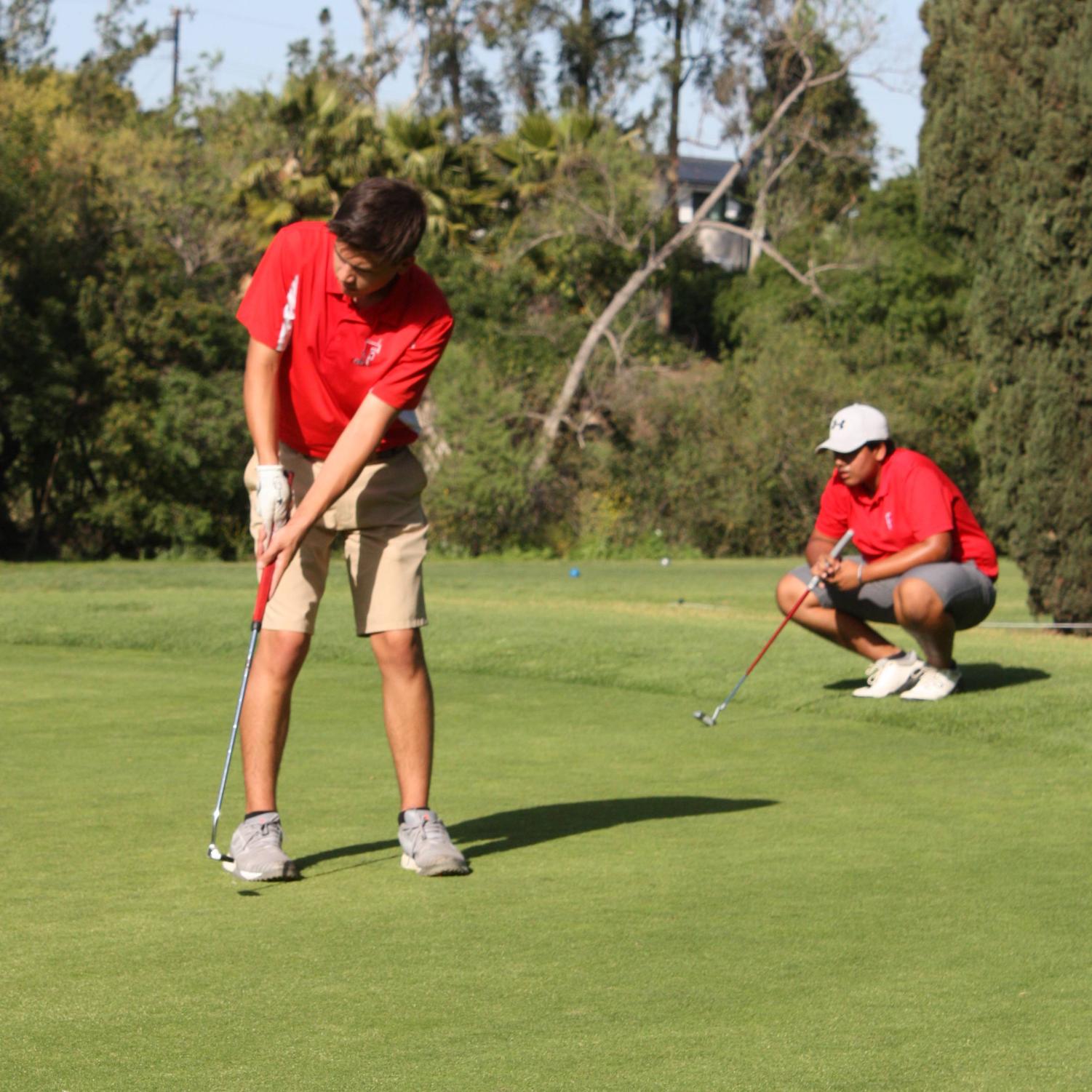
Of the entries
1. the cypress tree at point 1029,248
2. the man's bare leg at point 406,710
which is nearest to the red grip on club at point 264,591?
the man's bare leg at point 406,710

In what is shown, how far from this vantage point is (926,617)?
23.7 ft

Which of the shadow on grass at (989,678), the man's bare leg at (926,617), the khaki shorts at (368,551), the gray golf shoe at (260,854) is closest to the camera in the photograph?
the gray golf shoe at (260,854)

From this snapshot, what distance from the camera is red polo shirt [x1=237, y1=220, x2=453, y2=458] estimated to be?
13.8 feet

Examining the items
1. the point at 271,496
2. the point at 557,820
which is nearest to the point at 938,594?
the point at 557,820

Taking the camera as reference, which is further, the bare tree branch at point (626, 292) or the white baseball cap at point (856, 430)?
the bare tree branch at point (626, 292)

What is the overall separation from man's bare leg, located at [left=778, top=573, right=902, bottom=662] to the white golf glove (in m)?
3.89

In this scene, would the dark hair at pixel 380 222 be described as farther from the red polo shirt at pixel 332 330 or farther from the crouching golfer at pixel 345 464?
the red polo shirt at pixel 332 330

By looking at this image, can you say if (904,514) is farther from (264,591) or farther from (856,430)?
(264,591)

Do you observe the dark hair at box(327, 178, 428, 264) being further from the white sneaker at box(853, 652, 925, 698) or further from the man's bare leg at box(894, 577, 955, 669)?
the white sneaker at box(853, 652, 925, 698)

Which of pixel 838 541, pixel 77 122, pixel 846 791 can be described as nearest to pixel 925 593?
pixel 838 541

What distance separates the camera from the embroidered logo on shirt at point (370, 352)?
14.0ft

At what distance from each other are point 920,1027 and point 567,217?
2653 cm

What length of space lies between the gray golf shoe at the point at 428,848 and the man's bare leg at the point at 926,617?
354 cm

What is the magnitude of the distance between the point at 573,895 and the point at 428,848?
41 centimetres
